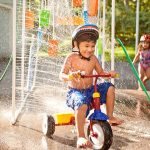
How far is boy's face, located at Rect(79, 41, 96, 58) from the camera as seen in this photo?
17.4ft

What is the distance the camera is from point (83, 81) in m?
5.35

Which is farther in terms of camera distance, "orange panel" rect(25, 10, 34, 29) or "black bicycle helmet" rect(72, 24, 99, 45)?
"orange panel" rect(25, 10, 34, 29)

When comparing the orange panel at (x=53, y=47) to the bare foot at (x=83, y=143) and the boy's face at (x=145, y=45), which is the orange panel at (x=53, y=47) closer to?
the bare foot at (x=83, y=143)

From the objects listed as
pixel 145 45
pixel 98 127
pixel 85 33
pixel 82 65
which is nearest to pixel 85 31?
pixel 85 33

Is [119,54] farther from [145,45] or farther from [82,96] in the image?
[82,96]

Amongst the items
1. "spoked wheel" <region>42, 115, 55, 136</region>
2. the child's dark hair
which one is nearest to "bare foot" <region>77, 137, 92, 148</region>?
"spoked wheel" <region>42, 115, 55, 136</region>

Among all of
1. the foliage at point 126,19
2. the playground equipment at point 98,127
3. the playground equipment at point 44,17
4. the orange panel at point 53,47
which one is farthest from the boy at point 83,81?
the foliage at point 126,19

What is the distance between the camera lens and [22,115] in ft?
22.9

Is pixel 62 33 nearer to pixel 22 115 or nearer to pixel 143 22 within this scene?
pixel 22 115

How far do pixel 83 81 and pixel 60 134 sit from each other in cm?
90

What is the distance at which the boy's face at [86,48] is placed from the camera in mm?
5309

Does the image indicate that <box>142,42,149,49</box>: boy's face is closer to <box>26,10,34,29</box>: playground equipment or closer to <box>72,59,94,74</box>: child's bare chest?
<box>26,10,34,29</box>: playground equipment

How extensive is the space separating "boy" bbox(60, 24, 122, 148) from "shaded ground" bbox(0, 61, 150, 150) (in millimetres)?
388

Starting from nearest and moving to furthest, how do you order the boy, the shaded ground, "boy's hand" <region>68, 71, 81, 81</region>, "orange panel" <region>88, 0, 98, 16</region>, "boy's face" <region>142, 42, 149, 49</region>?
"boy's hand" <region>68, 71, 81, 81</region> < the boy < the shaded ground < "orange panel" <region>88, 0, 98, 16</region> < "boy's face" <region>142, 42, 149, 49</region>
